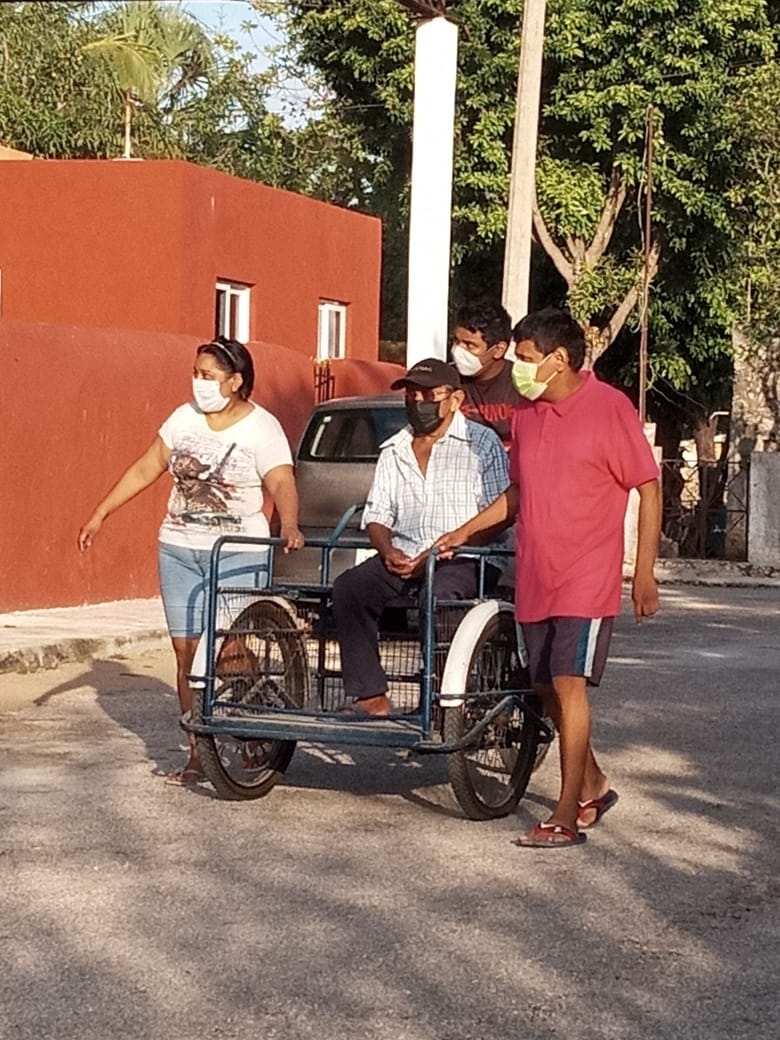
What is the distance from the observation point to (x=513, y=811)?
864 centimetres

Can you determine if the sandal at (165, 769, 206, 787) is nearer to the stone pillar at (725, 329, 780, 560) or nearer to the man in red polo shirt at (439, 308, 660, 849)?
the man in red polo shirt at (439, 308, 660, 849)

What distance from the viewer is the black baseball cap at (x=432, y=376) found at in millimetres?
8719

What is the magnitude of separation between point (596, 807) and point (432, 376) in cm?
182

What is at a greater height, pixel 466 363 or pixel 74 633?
pixel 466 363

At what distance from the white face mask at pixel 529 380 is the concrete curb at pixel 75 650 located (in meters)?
6.49

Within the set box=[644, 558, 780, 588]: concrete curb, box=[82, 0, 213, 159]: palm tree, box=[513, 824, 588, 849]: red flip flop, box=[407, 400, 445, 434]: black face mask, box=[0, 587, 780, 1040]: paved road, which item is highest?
box=[82, 0, 213, 159]: palm tree

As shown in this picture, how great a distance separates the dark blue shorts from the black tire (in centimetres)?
30

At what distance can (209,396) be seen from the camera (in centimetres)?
905

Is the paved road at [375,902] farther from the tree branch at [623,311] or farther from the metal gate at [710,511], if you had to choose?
the tree branch at [623,311]

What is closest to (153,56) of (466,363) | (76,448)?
(76,448)

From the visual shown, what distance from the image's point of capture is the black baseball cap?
8.72 metres

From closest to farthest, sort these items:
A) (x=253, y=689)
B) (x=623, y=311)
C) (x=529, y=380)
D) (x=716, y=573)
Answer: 1. (x=529, y=380)
2. (x=253, y=689)
3. (x=716, y=573)
4. (x=623, y=311)

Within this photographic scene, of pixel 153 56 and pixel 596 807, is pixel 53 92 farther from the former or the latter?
pixel 596 807

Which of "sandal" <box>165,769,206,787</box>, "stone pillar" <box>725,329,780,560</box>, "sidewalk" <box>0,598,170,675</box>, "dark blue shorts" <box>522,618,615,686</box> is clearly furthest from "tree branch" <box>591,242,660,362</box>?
"dark blue shorts" <box>522,618,615,686</box>
